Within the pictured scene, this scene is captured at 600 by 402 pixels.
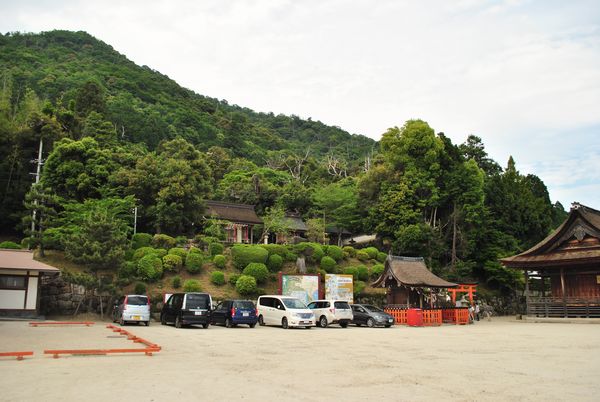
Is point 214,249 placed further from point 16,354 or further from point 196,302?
point 16,354

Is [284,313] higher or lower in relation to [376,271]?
lower

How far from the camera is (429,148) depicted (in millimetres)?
45625

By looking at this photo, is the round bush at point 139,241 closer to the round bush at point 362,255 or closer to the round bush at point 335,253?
the round bush at point 335,253

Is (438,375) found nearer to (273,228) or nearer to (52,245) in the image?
(52,245)

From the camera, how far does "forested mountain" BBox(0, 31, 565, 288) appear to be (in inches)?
1389

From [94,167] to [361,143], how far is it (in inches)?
2947

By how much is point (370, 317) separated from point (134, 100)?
231 ft

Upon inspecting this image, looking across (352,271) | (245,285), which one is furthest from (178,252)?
(352,271)

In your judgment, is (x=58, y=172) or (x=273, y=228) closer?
(x=58, y=172)

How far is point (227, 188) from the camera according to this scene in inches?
2184

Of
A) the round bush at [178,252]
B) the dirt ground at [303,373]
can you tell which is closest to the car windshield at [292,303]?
the dirt ground at [303,373]

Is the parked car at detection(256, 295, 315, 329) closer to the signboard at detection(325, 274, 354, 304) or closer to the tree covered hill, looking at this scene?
the signboard at detection(325, 274, 354, 304)

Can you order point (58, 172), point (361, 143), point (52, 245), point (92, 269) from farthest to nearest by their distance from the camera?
point (361, 143), point (58, 172), point (52, 245), point (92, 269)

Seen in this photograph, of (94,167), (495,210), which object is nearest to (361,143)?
(495,210)
